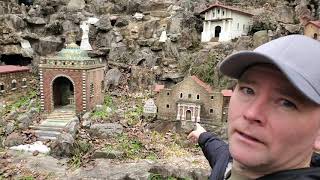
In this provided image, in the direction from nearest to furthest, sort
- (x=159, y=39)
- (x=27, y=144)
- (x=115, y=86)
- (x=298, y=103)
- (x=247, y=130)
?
(x=298, y=103) < (x=247, y=130) < (x=27, y=144) < (x=115, y=86) < (x=159, y=39)

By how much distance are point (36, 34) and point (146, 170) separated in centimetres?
2745

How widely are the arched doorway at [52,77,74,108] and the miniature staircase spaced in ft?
6.08

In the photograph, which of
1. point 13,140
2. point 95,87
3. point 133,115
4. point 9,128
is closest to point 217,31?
point 95,87

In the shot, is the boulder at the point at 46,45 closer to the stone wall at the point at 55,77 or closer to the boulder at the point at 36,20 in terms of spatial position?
the boulder at the point at 36,20

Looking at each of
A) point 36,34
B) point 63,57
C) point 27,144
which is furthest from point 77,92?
point 36,34

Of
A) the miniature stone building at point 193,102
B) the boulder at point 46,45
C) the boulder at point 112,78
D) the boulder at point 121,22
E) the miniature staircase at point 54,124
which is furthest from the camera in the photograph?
the boulder at point 121,22

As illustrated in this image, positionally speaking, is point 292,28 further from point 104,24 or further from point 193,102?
point 104,24

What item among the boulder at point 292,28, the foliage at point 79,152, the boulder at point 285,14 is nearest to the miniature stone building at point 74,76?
the foliage at point 79,152

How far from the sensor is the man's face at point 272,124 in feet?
5.03

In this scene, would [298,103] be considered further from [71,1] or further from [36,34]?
[71,1]

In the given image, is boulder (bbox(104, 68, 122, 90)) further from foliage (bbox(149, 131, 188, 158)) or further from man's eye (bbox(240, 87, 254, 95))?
man's eye (bbox(240, 87, 254, 95))

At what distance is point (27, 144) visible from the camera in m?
19.7

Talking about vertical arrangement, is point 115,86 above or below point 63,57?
below

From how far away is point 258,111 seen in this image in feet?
5.25
